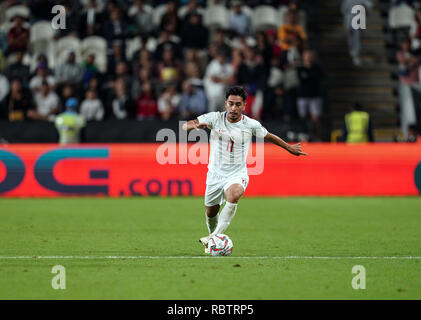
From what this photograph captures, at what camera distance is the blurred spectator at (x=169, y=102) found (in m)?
19.8

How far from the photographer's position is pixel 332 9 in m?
25.0

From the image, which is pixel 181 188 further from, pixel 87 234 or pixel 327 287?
pixel 327 287

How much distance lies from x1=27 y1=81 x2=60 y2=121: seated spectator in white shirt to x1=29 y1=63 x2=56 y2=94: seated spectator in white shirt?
0.31 m

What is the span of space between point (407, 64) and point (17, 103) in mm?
10429

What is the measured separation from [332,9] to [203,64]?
5.24 meters

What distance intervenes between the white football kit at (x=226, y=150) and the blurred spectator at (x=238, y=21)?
13267mm

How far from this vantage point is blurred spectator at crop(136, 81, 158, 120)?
19.9 meters

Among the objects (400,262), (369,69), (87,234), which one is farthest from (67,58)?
(400,262)

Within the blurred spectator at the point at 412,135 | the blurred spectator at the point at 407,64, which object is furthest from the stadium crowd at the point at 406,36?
the blurred spectator at the point at 412,135

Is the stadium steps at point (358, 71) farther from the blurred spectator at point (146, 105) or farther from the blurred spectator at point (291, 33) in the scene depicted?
the blurred spectator at point (146, 105)

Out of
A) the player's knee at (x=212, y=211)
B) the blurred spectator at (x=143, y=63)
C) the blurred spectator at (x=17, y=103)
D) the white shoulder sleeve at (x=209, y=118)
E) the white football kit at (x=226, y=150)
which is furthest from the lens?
the blurred spectator at (x=143, y=63)

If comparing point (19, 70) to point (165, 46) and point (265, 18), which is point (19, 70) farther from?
point (265, 18)

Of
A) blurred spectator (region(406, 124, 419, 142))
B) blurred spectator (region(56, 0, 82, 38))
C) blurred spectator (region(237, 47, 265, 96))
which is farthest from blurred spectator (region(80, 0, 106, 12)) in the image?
blurred spectator (region(406, 124, 419, 142))

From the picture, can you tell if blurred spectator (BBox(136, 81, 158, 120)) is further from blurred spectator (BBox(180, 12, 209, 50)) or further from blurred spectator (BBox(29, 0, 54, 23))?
blurred spectator (BBox(29, 0, 54, 23))
